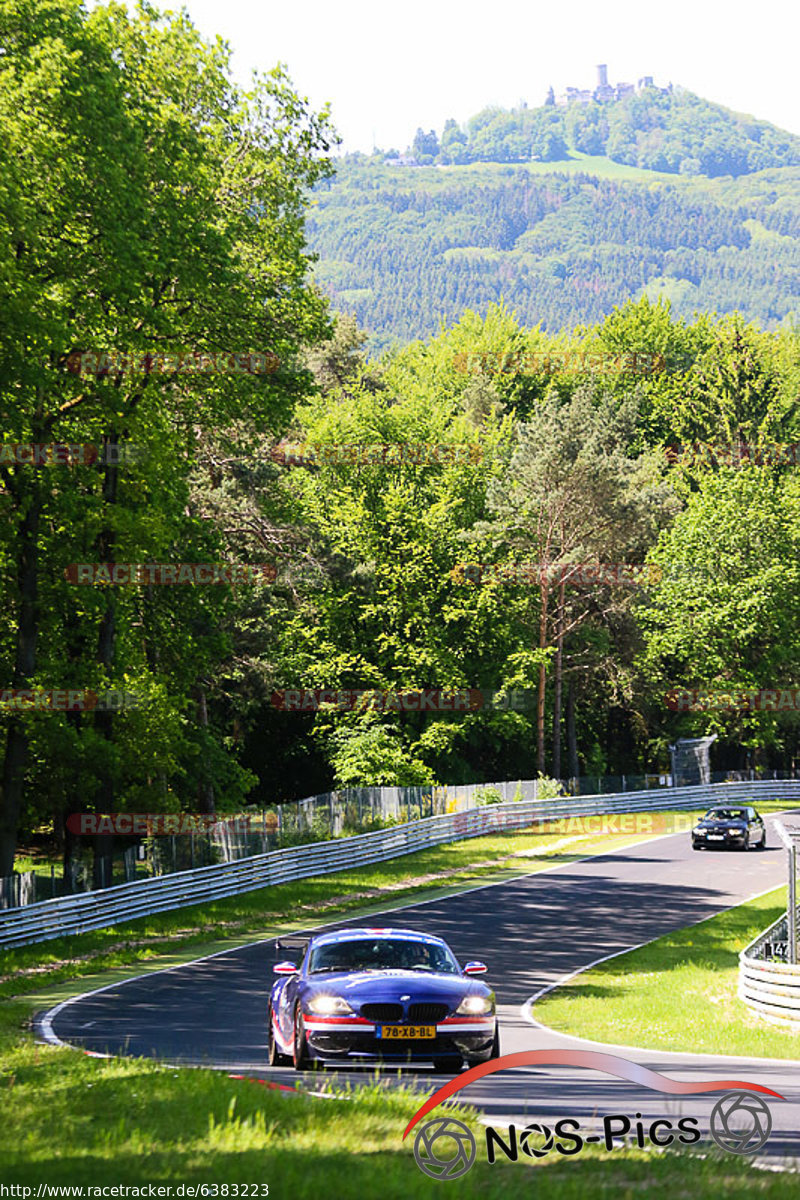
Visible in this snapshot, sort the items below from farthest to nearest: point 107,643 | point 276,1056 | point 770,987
Answer: point 107,643 → point 770,987 → point 276,1056

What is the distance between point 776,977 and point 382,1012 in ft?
34.1

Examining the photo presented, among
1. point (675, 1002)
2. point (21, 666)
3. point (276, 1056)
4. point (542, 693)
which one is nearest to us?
point (276, 1056)

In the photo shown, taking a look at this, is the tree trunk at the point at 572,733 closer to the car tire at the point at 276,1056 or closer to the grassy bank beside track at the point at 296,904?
the grassy bank beside track at the point at 296,904

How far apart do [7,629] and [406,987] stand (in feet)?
76.7

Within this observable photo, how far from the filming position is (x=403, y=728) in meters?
58.1

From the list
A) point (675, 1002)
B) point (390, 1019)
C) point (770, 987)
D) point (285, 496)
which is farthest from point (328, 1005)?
point (285, 496)

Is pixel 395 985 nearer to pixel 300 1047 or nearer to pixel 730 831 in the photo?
pixel 300 1047

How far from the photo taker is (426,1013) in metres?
10.7

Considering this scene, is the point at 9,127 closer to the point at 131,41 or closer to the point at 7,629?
the point at 131,41

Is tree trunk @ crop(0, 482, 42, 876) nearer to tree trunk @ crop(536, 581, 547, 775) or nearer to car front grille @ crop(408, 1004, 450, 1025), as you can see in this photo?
car front grille @ crop(408, 1004, 450, 1025)

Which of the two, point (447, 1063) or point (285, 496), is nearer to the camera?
point (447, 1063)

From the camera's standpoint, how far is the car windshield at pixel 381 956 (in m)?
11.9

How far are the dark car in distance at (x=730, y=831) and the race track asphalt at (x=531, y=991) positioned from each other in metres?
0.48

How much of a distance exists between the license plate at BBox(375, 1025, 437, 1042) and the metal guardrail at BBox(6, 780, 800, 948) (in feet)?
51.7
